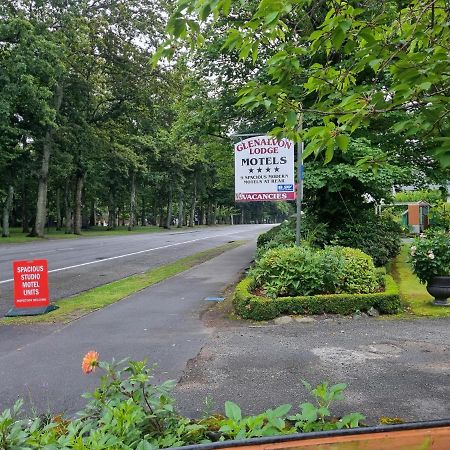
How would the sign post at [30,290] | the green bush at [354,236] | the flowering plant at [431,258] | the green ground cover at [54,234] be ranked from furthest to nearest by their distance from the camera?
the green ground cover at [54,234] < the green bush at [354,236] < the sign post at [30,290] < the flowering plant at [431,258]

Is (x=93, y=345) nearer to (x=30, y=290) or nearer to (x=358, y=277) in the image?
(x=30, y=290)

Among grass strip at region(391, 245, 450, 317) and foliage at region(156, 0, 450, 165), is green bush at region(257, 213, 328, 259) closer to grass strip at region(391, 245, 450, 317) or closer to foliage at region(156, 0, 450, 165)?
grass strip at region(391, 245, 450, 317)

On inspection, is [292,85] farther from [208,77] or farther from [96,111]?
[96,111]

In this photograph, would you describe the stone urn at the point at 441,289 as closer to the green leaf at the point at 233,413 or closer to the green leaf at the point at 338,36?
the green leaf at the point at 233,413

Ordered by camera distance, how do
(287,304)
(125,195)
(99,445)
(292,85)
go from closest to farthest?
(99,445)
(292,85)
(287,304)
(125,195)

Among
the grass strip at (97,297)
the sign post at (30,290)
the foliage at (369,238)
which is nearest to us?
the grass strip at (97,297)

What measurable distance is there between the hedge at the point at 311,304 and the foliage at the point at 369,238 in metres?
4.94

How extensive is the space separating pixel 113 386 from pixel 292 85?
7.10ft

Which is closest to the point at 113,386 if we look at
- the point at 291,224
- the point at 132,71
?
the point at 291,224

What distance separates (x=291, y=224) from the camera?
54.5 feet

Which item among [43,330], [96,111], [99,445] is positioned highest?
[96,111]

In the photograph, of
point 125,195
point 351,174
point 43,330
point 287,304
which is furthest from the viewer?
point 125,195

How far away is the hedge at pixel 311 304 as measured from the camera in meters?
8.06

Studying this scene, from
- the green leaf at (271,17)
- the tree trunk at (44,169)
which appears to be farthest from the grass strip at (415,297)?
the tree trunk at (44,169)
